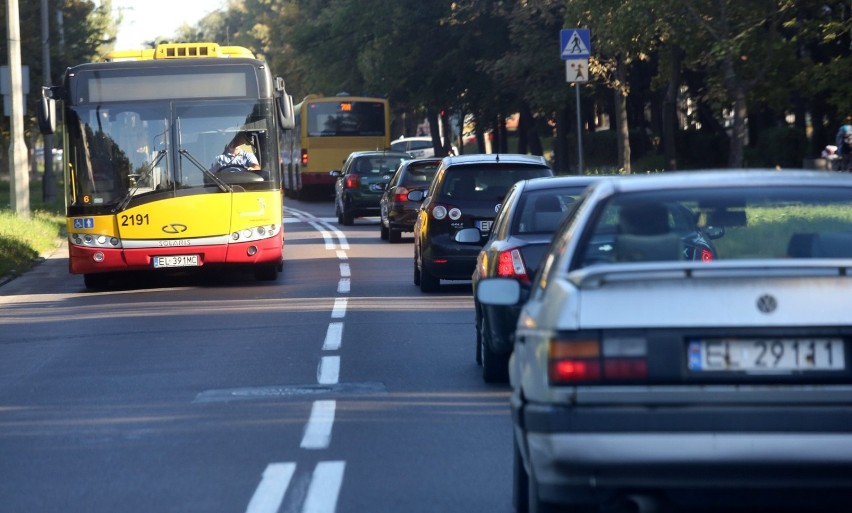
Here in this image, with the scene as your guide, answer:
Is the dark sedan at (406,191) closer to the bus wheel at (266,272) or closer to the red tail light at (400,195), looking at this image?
the red tail light at (400,195)

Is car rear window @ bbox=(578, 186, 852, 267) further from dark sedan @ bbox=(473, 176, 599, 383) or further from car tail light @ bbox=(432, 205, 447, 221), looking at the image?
car tail light @ bbox=(432, 205, 447, 221)

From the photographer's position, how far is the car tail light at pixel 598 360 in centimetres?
522

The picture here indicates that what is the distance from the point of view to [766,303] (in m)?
5.16

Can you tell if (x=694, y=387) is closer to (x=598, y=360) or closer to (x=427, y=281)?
(x=598, y=360)

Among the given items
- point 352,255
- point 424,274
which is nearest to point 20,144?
point 352,255

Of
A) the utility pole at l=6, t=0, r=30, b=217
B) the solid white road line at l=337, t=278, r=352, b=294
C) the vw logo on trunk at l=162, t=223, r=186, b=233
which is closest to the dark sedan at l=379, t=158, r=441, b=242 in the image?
the solid white road line at l=337, t=278, r=352, b=294

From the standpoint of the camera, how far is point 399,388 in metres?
10.6

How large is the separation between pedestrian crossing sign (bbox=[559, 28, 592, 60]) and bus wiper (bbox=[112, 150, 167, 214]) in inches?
299

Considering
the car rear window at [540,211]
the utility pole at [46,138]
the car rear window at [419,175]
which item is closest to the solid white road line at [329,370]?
the car rear window at [540,211]

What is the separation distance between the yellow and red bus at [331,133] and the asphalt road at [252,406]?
3279 cm

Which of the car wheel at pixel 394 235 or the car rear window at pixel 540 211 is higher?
the car rear window at pixel 540 211

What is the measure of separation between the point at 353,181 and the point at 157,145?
52.8 feet

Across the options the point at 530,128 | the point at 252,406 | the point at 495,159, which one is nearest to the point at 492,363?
the point at 252,406

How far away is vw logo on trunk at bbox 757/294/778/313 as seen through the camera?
516 cm
